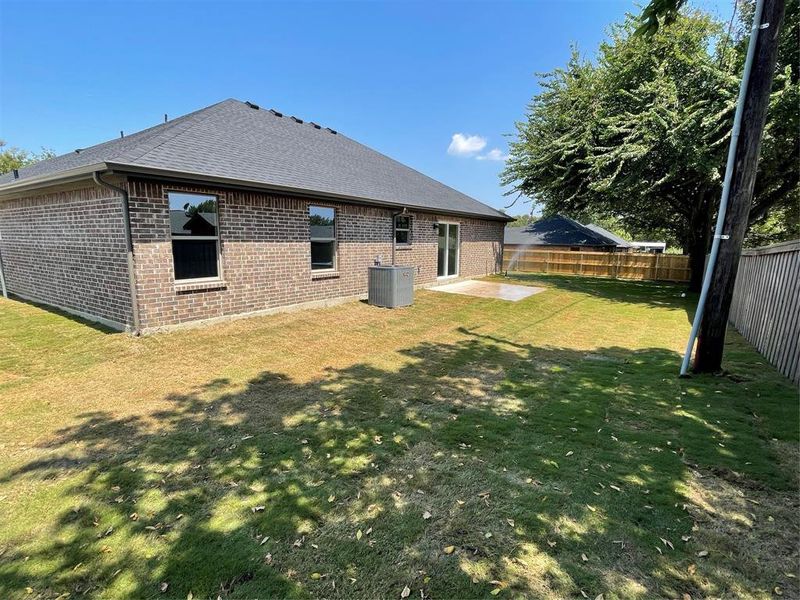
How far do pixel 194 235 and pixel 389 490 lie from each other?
645 cm

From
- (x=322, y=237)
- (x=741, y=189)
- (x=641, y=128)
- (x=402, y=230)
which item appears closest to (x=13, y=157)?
(x=402, y=230)

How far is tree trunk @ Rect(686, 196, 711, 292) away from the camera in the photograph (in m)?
15.7

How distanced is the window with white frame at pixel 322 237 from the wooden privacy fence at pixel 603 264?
1636 centimetres

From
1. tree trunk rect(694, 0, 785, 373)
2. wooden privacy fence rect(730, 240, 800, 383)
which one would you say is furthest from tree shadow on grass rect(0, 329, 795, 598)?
wooden privacy fence rect(730, 240, 800, 383)

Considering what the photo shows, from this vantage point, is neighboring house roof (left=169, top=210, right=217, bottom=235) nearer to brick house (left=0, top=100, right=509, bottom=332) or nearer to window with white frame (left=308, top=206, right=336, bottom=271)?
brick house (left=0, top=100, right=509, bottom=332)

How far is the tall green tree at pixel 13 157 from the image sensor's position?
119 ft

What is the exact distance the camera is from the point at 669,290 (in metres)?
16.3

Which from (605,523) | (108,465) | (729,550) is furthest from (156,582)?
(729,550)

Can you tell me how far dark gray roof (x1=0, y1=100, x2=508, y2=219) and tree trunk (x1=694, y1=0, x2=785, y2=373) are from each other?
7.48m

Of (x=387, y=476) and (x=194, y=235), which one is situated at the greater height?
(x=194, y=235)

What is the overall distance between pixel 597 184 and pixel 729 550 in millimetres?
13260

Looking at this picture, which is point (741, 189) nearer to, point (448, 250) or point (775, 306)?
point (775, 306)

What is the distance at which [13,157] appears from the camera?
37.8m

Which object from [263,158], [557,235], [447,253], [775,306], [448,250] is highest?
[263,158]
